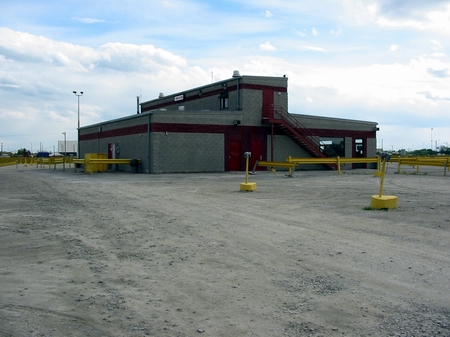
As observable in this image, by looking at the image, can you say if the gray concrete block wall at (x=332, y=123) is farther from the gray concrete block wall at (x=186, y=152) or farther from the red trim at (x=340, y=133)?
the gray concrete block wall at (x=186, y=152)

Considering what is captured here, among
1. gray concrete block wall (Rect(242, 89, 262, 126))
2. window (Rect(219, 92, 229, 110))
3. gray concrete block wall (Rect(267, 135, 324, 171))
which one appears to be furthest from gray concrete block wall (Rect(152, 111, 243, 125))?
gray concrete block wall (Rect(267, 135, 324, 171))

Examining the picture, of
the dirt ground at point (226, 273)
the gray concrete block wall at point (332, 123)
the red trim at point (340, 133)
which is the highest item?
the gray concrete block wall at point (332, 123)

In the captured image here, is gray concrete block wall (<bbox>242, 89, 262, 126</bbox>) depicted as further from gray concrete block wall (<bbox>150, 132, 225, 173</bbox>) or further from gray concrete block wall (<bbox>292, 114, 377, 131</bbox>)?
gray concrete block wall (<bbox>292, 114, 377, 131</bbox>)

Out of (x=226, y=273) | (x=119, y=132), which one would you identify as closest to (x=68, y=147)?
(x=119, y=132)

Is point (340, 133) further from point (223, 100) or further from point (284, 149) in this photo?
point (223, 100)

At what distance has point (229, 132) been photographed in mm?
34406

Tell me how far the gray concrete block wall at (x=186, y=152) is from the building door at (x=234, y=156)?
665 mm

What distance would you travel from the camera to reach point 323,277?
5988mm

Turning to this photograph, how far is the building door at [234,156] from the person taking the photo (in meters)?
34.6

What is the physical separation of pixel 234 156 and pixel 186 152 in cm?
395

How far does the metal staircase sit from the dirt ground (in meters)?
24.0

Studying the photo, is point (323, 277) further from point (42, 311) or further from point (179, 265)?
point (42, 311)

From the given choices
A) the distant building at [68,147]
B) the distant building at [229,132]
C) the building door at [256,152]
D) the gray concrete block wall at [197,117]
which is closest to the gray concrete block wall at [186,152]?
the distant building at [229,132]

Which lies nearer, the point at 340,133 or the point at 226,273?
the point at 226,273
